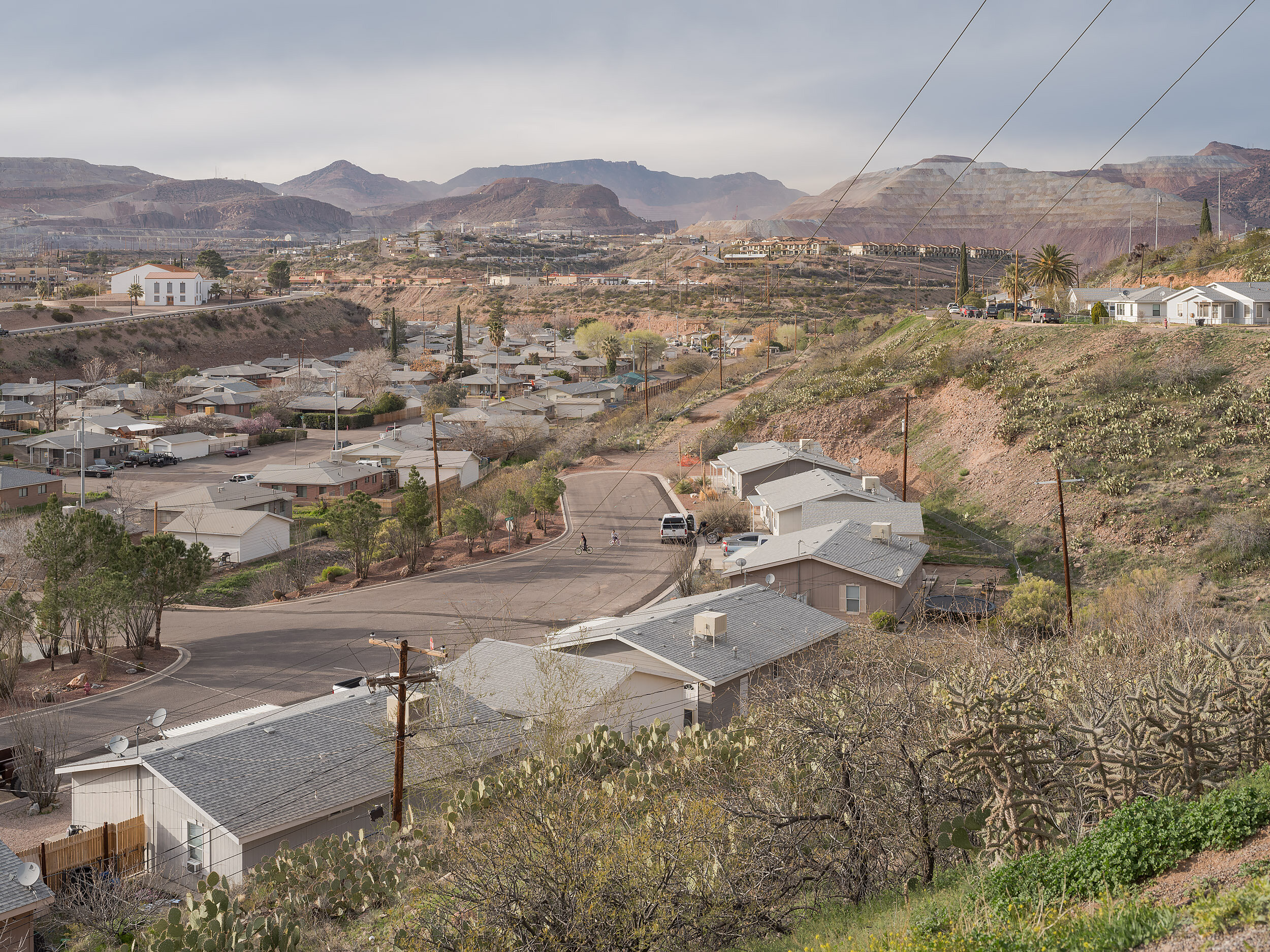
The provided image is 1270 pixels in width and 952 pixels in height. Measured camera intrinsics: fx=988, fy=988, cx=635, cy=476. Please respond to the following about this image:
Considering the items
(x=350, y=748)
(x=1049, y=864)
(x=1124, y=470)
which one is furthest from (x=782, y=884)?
(x=1124, y=470)

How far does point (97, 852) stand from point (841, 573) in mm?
21309

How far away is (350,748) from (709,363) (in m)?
84.0

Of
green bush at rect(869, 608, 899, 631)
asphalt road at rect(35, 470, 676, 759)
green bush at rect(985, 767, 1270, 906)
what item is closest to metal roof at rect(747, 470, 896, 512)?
asphalt road at rect(35, 470, 676, 759)

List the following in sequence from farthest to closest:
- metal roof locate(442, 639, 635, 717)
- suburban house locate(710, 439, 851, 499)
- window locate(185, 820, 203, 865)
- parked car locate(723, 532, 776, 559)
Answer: suburban house locate(710, 439, 851, 499) → parked car locate(723, 532, 776, 559) → metal roof locate(442, 639, 635, 717) → window locate(185, 820, 203, 865)

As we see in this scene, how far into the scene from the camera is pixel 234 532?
4597cm

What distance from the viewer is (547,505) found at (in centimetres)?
4694

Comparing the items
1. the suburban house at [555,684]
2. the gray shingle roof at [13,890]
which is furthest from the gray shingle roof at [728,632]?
the gray shingle roof at [13,890]

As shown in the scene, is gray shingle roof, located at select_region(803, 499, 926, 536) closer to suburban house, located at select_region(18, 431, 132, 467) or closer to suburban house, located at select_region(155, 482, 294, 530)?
suburban house, located at select_region(155, 482, 294, 530)

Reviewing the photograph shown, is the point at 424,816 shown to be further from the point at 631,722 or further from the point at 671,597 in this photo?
the point at 671,597

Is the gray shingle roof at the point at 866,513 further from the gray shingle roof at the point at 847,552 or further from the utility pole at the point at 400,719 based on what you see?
the utility pole at the point at 400,719

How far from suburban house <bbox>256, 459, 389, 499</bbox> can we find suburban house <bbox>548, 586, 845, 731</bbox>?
34283 mm

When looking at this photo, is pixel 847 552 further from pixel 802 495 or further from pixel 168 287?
pixel 168 287

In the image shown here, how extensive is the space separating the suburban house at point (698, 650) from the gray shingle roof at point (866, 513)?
36.0 feet

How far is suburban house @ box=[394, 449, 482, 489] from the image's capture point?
59250mm
